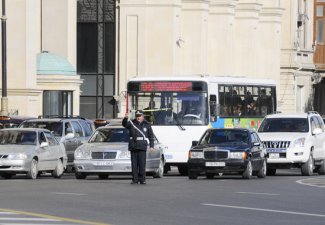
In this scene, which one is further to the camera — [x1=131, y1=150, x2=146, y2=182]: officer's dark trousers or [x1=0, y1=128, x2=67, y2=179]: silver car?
[x1=0, y1=128, x2=67, y2=179]: silver car

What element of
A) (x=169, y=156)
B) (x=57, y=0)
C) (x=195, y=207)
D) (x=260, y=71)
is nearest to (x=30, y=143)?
(x=169, y=156)

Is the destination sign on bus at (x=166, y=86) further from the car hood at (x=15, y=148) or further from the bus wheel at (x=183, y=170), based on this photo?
the car hood at (x=15, y=148)

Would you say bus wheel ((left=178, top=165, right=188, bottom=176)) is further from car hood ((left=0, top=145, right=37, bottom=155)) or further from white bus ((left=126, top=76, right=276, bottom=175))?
car hood ((left=0, top=145, right=37, bottom=155))

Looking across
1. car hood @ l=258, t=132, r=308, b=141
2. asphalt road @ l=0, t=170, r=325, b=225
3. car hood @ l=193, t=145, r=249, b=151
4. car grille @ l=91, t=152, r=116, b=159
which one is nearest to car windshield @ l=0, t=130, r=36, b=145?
car grille @ l=91, t=152, r=116, b=159

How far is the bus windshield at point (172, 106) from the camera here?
4097cm

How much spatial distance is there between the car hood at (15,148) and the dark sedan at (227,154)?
13.6ft

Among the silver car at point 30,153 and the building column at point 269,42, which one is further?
the building column at point 269,42

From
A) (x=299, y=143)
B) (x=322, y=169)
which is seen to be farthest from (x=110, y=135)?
(x=322, y=169)

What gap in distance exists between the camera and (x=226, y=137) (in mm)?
37125

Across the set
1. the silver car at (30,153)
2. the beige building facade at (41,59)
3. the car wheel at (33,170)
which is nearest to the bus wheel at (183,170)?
the silver car at (30,153)

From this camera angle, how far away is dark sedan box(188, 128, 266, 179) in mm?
36125

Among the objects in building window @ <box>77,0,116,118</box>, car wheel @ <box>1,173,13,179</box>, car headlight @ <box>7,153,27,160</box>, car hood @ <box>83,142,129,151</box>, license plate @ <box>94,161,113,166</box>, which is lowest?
car wheel @ <box>1,173,13,179</box>

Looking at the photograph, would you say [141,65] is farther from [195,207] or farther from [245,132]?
[195,207]

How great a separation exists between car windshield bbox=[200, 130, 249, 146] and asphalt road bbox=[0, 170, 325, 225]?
2.88m
